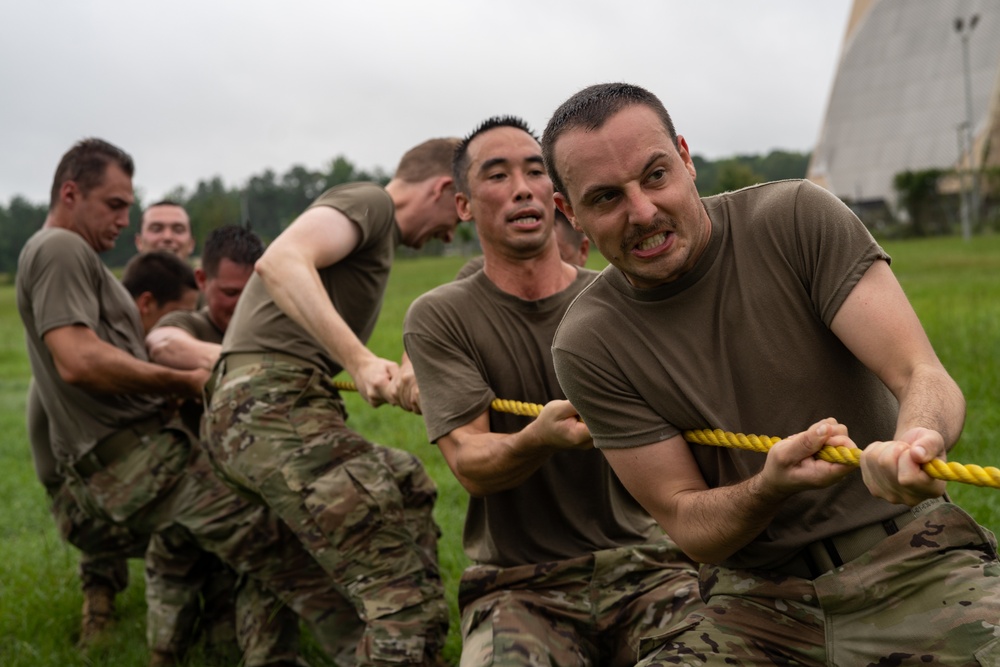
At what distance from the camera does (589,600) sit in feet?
12.4

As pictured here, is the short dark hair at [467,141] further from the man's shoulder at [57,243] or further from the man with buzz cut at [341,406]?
the man's shoulder at [57,243]

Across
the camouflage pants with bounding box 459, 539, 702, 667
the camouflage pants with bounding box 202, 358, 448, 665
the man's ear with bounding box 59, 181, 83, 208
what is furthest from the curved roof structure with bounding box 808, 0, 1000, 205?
the camouflage pants with bounding box 459, 539, 702, 667

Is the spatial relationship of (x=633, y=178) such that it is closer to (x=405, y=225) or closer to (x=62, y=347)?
(x=405, y=225)

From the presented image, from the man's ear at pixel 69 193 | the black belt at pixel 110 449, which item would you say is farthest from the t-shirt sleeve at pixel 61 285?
the black belt at pixel 110 449

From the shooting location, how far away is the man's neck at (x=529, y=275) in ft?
13.0

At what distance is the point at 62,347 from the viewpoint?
5340 millimetres

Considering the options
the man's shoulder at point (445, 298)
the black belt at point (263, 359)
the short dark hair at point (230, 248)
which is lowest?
the black belt at point (263, 359)

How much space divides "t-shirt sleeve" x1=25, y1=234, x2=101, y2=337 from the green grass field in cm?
163

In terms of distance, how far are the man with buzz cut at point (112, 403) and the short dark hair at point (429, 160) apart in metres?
1.51

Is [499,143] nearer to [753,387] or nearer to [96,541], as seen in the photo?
[753,387]

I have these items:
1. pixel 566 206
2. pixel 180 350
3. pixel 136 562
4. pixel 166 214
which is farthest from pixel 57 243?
pixel 566 206

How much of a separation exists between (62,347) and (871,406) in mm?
3816

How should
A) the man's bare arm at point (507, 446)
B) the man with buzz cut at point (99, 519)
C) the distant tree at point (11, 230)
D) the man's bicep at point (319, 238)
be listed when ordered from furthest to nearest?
the distant tree at point (11, 230) < the man with buzz cut at point (99, 519) < the man's bicep at point (319, 238) < the man's bare arm at point (507, 446)

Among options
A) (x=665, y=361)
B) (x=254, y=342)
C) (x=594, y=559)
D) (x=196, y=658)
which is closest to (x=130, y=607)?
(x=196, y=658)
